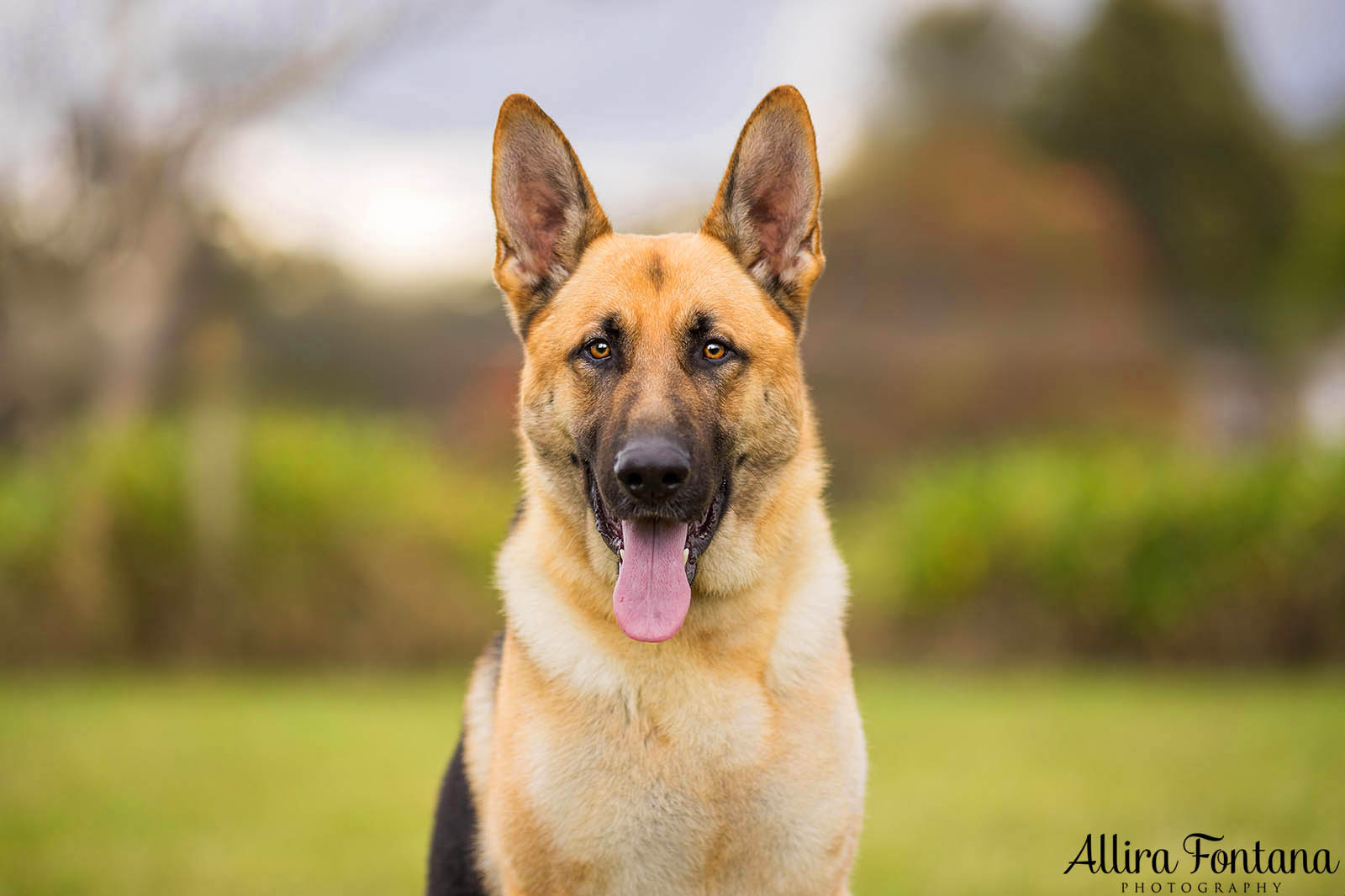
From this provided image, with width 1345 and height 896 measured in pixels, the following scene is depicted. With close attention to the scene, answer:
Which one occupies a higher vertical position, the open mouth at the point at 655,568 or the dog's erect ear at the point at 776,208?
the dog's erect ear at the point at 776,208

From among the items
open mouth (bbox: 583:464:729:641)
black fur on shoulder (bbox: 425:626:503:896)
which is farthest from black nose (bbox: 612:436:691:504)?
black fur on shoulder (bbox: 425:626:503:896)

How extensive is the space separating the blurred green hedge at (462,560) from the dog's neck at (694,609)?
682 centimetres

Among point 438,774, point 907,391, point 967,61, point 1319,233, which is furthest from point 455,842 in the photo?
point 1319,233

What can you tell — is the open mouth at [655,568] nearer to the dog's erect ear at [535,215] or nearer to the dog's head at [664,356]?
the dog's head at [664,356]

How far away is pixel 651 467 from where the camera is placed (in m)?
2.54

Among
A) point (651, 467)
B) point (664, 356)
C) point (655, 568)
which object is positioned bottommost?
point (655, 568)

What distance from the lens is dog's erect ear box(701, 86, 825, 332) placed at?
9.94ft

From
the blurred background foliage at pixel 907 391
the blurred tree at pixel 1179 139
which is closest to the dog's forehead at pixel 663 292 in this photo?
the blurred background foliage at pixel 907 391

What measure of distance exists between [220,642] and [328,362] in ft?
13.2

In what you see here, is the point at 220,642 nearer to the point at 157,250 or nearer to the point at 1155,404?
the point at 157,250

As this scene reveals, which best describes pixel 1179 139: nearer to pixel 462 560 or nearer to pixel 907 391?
pixel 907 391

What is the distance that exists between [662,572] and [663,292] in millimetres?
779

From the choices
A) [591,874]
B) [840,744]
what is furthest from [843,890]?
[591,874]

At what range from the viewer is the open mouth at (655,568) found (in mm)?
2656
